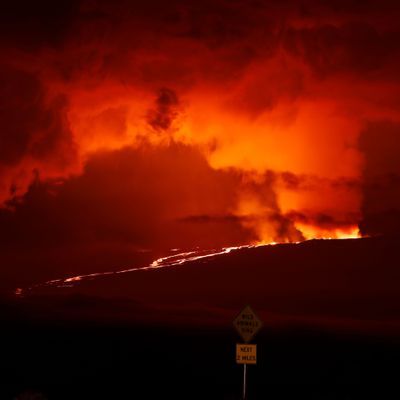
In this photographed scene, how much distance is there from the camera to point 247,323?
16719mm

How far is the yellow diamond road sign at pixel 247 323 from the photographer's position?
16.7 m

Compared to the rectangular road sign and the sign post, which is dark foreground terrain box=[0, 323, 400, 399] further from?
the sign post

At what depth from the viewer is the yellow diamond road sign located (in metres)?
16.7

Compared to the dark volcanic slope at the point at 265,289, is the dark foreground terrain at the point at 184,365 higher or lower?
lower

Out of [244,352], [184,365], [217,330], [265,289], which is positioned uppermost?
[265,289]

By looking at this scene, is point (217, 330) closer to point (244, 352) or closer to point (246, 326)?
point (244, 352)

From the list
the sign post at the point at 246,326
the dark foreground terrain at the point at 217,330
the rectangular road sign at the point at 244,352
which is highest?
the dark foreground terrain at the point at 217,330

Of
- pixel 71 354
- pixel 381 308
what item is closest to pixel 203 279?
pixel 381 308

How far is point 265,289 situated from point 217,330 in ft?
87.2

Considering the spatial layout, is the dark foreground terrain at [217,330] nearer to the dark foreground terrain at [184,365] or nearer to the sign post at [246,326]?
the dark foreground terrain at [184,365]

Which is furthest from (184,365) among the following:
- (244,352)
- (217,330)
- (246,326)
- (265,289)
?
(265,289)

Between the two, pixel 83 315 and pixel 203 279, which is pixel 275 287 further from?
pixel 83 315

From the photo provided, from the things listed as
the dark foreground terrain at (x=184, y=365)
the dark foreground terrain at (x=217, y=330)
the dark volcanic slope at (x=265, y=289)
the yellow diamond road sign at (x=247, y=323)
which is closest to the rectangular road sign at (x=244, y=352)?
Result: the yellow diamond road sign at (x=247, y=323)

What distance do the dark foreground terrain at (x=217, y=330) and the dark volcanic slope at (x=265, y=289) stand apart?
0.42ft
